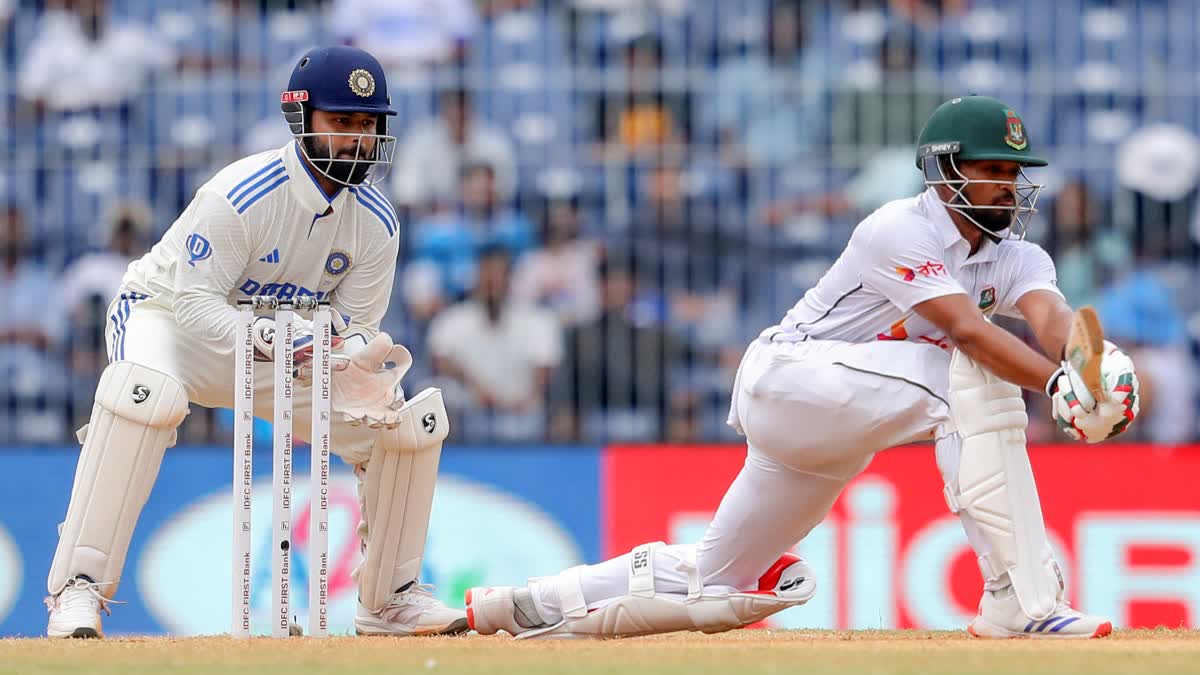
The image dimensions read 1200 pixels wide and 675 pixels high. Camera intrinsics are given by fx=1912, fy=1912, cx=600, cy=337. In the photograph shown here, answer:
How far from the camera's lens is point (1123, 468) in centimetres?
859

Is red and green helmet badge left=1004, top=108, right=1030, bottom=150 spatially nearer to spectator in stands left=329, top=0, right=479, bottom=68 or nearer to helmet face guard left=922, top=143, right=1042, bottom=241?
helmet face guard left=922, top=143, right=1042, bottom=241

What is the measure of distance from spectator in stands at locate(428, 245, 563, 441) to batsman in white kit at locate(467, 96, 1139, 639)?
3.10 meters

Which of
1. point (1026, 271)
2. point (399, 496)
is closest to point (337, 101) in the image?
point (399, 496)

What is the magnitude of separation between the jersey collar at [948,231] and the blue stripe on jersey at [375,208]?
174 centimetres

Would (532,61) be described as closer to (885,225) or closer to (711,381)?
(711,381)

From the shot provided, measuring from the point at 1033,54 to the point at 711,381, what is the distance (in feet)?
7.84

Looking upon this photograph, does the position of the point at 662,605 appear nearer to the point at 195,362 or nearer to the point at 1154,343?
the point at 195,362

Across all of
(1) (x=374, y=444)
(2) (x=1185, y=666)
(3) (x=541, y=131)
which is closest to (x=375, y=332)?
(1) (x=374, y=444)

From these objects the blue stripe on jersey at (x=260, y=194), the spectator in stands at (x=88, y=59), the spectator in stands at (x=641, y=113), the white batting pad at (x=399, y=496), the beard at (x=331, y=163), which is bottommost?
the white batting pad at (x=399, y=496)

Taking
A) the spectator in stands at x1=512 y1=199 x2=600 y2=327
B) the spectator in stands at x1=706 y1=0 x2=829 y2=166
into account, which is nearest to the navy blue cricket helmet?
the spectator in stands at x1=512 y1=199 x2=600 y2=327

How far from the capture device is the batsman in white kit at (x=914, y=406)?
5258 millimetres

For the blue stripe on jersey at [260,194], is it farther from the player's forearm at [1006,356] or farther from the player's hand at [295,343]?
the player's forearm at [1006,356]

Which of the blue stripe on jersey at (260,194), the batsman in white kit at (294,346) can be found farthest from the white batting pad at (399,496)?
the blue stripe on jersey at (260,194)

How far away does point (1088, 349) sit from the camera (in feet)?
16.6
